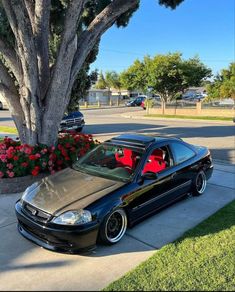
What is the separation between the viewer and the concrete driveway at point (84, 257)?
3.22 m

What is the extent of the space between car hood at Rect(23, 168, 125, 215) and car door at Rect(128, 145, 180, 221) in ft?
1.12

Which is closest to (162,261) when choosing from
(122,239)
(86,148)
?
(122,239)

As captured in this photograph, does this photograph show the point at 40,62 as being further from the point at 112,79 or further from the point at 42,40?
the point at 112,79

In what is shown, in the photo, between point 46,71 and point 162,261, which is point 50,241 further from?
point 46,71

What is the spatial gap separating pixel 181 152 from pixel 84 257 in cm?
275

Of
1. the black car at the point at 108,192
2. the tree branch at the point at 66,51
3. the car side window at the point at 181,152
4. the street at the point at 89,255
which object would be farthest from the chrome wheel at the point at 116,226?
the tree branch at the point at 66,51

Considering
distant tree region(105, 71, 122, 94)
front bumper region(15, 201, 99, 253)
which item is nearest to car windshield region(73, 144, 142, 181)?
front bumper region(15, 201, 99, 253)

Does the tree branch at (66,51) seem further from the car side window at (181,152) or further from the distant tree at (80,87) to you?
Answer: the distant tree at (80,87)

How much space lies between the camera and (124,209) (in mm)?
4125

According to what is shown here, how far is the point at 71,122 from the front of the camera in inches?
601

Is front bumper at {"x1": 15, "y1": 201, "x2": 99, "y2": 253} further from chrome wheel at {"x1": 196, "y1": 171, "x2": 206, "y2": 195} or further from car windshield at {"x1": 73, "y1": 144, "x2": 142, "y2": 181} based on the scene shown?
chrome wheel at {"x1": 196, "y1": 171, "x2": 206, "y2": 195}

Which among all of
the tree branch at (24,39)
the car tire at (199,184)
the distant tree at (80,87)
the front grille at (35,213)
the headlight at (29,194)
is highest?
the tree branch at (24,39)

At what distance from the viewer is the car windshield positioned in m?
4.52

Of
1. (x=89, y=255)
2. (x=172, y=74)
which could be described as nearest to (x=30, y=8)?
(x=89, y=255)
